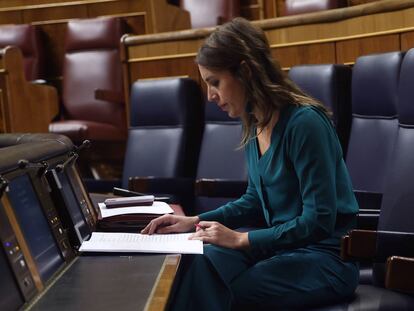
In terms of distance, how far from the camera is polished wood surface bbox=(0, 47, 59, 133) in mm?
1414

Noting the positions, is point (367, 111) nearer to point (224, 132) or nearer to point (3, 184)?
point (224, 132)

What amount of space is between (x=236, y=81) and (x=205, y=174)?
55 centimetres

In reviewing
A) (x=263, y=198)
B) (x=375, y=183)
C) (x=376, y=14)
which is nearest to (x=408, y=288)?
(x=263, y=198)

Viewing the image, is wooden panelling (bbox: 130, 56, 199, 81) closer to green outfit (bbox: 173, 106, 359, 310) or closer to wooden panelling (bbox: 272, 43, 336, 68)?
wooden panelling (bbox: 272, 43, 336, 68)

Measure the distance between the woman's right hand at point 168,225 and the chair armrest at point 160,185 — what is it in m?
0.48

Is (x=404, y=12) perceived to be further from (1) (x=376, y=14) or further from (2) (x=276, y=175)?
(2) (x=276, y=175)

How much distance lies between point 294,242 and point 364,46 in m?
0.59

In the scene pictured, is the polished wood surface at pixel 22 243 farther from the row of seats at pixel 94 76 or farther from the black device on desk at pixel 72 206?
the row of seats at pixel 94 76

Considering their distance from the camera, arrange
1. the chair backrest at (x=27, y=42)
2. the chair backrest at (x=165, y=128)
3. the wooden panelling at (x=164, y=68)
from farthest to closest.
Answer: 1. the chair backrest at (x=27, y=42)
2. the wooden panelling at (x=164, y=68)
3. the chair backrest at (x=165, y=128)

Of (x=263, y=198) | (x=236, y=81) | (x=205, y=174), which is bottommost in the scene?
(x=205, y=174)

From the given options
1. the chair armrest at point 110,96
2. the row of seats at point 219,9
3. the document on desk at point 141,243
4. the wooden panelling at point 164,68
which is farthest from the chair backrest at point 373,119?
the chair armrest at point 110,96

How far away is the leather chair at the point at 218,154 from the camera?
1.14m

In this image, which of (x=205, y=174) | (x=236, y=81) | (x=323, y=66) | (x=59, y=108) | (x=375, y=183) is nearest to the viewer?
(x=236, y=81)

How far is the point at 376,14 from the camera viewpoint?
3.60 ft
